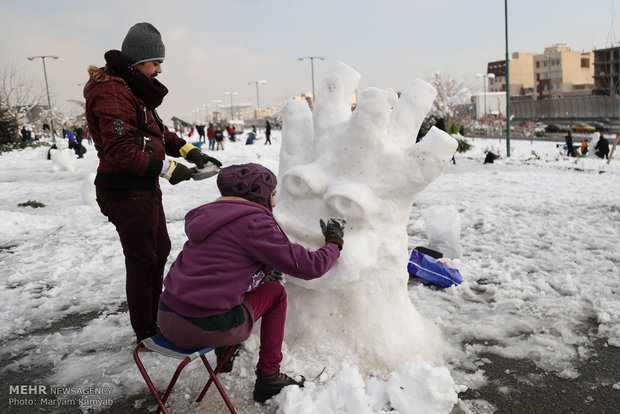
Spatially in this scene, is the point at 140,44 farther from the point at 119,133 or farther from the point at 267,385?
the point at 267,385

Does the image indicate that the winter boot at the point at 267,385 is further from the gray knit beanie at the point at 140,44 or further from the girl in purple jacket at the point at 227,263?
the gray knit beanie at the point at 140,44

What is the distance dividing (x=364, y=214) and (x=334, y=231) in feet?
1.05

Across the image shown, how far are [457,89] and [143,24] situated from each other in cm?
5703

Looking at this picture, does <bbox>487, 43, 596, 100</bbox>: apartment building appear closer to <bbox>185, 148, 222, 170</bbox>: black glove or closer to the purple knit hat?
<bbox>185, 148, 222, 170</bbox>: black glove

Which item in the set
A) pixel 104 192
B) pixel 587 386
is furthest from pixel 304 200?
pixel 587 386

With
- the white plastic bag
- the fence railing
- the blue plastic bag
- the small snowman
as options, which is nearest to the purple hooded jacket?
the blue plastic bag

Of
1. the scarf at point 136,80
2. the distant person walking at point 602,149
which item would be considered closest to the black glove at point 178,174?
the scarf at point 136,80

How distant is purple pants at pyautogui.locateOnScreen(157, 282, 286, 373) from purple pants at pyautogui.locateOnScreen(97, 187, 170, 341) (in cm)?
76

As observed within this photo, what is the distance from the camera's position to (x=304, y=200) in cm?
312

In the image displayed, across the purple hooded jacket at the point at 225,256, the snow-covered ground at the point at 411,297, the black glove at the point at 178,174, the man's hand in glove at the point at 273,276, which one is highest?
the black glove at the point at 178,174

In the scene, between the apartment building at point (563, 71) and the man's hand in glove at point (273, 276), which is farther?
the apartment building at point (563, 71)

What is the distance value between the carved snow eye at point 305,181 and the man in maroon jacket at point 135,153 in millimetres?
570

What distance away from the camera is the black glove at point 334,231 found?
8.68 feet

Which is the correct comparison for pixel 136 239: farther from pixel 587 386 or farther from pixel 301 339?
pixel 587 386
